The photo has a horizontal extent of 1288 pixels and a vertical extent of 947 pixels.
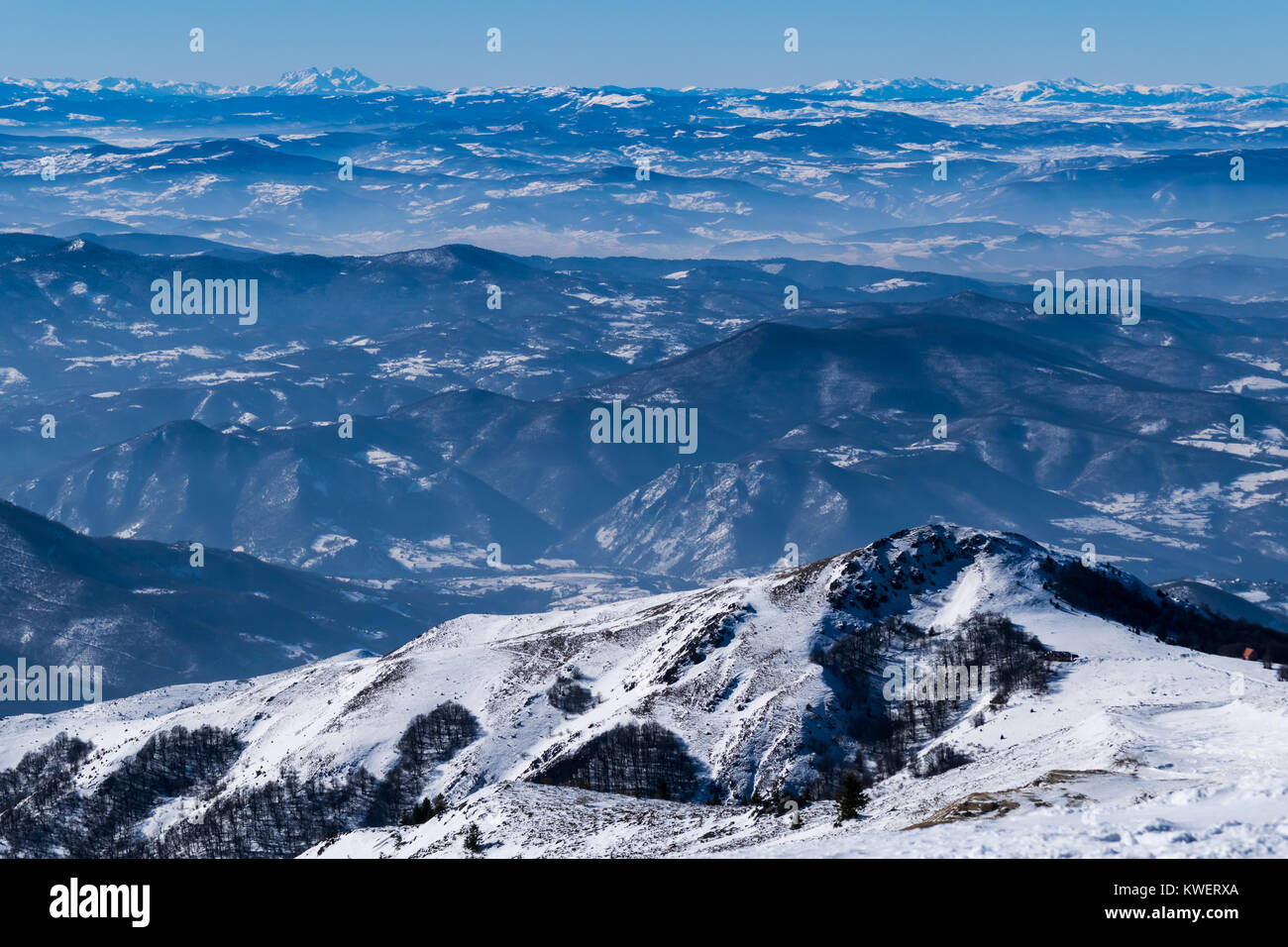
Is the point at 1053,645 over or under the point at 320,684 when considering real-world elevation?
over

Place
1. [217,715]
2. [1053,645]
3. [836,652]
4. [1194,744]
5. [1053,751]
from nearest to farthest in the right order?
[1194,744]
[1053,751]
[1053,645]
[836,652]
[217,715]

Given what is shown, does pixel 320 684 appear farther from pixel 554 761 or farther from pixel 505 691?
pixel 554 761
